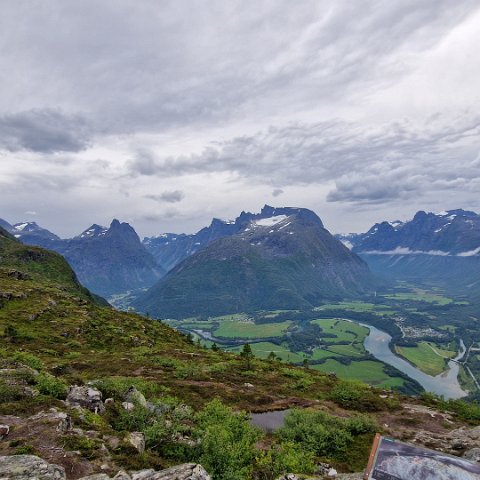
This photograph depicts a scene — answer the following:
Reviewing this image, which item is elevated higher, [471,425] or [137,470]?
[137,470]

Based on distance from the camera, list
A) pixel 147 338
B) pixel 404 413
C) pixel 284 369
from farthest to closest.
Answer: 1. pixel 147 338
2. pixel 284 369
3. pixel 404 413

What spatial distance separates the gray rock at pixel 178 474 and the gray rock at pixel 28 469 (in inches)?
186

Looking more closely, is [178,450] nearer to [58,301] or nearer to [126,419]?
[126,419]

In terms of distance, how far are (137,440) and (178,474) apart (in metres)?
8.58

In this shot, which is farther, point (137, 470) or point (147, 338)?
point (147, 338)

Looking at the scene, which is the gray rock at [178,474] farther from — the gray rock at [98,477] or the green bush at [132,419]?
the green bush at [132,419]

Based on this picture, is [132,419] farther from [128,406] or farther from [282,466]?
[282,466]

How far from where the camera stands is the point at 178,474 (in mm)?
23609

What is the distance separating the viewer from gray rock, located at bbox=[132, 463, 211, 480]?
2340cm

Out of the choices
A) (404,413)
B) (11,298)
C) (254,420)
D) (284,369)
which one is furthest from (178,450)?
(11,298)

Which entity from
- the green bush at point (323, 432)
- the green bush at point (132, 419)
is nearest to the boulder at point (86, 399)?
the green bush at point (132, 419)

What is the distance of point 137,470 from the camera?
25.8m

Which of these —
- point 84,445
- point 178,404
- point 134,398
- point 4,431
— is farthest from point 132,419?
point 4,431

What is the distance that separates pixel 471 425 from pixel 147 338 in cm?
7971
